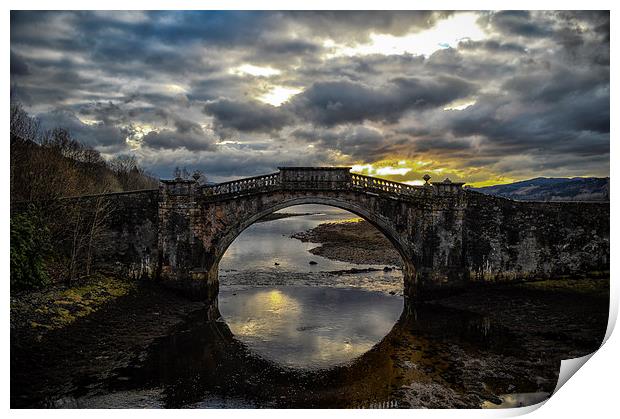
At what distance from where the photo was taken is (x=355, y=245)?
1421 inches

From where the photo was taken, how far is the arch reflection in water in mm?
10656

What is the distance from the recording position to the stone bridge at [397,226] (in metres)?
18.4

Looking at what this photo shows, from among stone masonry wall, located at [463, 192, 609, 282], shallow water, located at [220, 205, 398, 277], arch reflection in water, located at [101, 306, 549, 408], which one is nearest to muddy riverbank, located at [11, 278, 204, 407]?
arch reflection in water, located at [101, 306, 549, 408]

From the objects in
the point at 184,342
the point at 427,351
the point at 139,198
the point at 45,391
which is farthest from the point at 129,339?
the point at 427,351

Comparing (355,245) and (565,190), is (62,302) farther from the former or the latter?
(355,245)

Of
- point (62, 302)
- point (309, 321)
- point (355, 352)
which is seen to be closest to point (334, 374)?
point (355, 352)

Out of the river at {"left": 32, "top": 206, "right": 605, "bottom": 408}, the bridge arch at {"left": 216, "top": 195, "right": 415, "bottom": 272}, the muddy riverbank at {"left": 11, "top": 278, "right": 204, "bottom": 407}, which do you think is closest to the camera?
the muddy riverbank at {"left": 11, "top": 278, "right": 204, "bottom": 407}

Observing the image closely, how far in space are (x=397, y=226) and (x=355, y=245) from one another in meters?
17.2

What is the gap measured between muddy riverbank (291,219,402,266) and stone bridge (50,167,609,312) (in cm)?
995

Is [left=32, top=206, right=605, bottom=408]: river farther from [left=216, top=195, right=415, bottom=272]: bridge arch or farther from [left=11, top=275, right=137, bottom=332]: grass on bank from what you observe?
[left=11, top=275, right=137, bottom=332]: grass on bank

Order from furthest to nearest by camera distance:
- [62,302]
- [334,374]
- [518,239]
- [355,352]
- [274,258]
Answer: [274,258], [518,239], [62,302], [355,352], [334,374]

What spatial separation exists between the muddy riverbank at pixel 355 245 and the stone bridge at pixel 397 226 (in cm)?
995

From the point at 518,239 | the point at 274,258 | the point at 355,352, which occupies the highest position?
the point at 518,239

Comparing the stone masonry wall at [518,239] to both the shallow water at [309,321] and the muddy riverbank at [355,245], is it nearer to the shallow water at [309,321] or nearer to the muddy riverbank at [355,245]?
the shallow water at [309,321]
